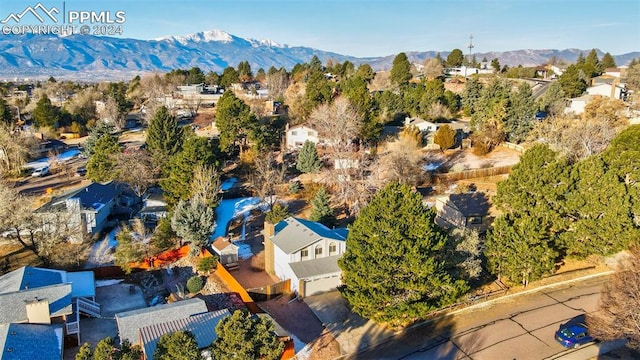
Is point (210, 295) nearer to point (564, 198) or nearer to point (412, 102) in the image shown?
point (564, 198)

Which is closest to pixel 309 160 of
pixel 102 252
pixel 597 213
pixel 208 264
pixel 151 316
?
pixel 208 264

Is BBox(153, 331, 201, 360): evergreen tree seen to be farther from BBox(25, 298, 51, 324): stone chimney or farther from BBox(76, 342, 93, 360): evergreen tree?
BBox(25, 298, 51, 324): stone chimney

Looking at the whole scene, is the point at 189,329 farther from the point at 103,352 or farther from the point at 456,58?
the point at 456,58

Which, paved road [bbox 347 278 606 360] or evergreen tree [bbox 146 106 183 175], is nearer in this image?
paved road [bbox 347 278 606 360]

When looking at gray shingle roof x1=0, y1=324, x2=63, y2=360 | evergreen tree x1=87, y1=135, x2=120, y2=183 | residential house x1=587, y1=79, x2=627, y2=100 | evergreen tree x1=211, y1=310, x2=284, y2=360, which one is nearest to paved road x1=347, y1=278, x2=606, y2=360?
evergreen tree x1=211, y1=310, x2=284, y2=360

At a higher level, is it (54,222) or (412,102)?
(412,102)

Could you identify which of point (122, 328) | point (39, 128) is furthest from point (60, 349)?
point (39, 128)
